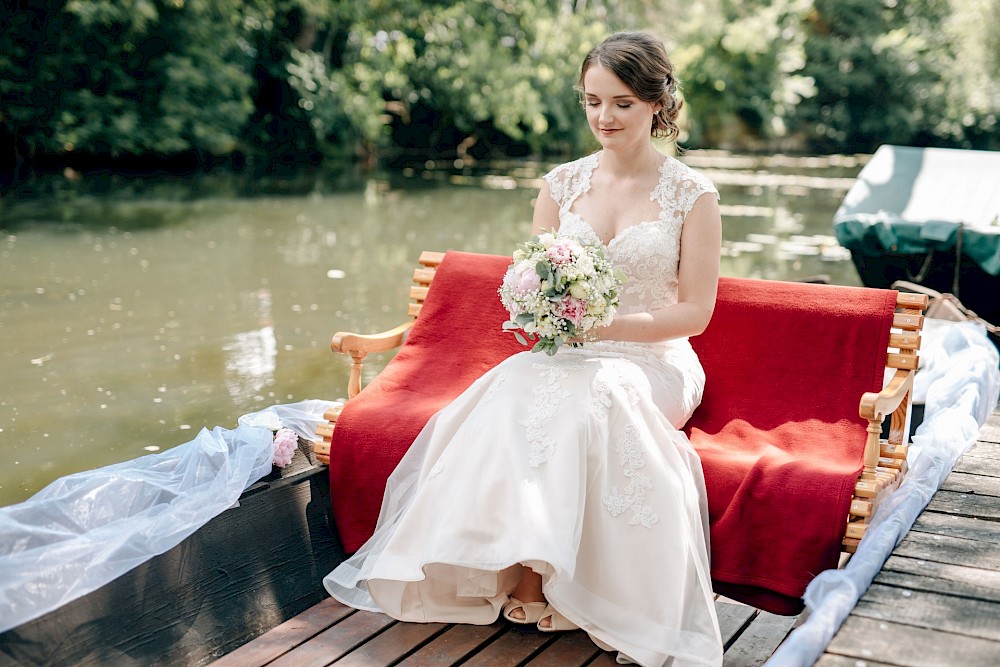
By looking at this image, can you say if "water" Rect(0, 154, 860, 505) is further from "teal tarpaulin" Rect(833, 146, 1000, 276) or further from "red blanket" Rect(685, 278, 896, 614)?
"red blanket" Rect(685, 278, 896, 614)

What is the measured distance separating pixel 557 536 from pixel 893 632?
835 millimetres

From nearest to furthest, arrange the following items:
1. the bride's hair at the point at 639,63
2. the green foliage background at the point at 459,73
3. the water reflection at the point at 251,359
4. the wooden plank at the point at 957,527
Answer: the wooden plank at the point at 957,527
the bride's hair at the point at 639,63
the water reflection at the point at 251,359
the green foliage background at the point at 459,73

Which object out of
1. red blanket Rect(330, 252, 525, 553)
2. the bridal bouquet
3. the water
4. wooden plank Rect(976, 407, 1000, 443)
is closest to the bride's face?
the bridal bouquet

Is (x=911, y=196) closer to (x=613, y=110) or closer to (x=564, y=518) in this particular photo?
(x=613, y=110)

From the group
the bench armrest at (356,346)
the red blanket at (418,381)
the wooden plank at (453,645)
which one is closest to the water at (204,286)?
the bench armrest at (356,346)

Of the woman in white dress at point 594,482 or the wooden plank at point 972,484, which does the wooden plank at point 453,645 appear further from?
the wooden plank at point 972,484

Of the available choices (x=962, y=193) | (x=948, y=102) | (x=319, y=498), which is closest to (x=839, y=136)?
(x=948, y=102)

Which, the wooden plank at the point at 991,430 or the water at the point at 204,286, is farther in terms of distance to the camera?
the water at the point at 204,286

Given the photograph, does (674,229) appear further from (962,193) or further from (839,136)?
(839,136)

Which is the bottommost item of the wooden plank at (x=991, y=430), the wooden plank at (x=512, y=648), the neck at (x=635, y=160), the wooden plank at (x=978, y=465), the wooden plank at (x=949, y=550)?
the wooden plank at (x=512, y=648)

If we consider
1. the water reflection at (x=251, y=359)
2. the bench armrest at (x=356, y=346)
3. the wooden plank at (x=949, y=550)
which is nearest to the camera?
the wooden plank at (x=949, y=550)

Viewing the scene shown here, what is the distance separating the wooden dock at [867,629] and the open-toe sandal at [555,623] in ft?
0.08

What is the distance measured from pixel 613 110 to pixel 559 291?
758mm

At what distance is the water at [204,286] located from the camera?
586 centimetres
